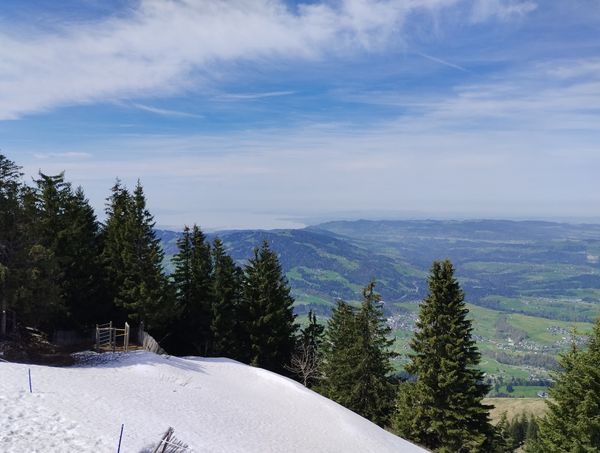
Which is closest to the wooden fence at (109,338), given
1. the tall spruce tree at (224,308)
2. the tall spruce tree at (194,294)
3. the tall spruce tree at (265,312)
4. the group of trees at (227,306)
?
the group of trees at (227,306)

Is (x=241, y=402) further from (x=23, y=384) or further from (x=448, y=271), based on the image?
(x=448, y=271)

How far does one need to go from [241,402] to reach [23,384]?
11.4m

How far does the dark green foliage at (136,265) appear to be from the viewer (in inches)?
1416

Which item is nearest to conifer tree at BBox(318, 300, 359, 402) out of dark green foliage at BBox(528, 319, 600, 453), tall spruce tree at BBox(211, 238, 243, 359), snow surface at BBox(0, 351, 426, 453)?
snow surface at BBox(0, 351, 426, 453)

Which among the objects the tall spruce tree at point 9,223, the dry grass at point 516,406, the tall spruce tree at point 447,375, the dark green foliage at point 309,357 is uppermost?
the tall spruce tree at point 9,223

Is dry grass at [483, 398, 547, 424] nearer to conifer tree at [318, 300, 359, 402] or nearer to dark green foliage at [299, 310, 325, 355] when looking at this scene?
dark green foliage at [299, 310, 325, 355]

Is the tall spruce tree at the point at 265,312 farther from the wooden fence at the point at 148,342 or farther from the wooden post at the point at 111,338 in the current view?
the wooden post at the point at 111,338

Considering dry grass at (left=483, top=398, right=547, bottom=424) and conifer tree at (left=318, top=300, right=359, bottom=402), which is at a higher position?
conifer tree at (left=318, top=300, right=359, bottom=402)

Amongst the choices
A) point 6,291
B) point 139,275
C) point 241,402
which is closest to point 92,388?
point 241,402

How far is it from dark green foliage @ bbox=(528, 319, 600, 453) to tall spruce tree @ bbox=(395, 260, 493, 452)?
4150 mm

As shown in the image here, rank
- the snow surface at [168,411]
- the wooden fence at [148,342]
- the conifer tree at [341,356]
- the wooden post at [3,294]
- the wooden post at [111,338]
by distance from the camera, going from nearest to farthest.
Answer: the snow surface at [168,411], the wooden post at [3,294], the wooden fence at [148,342], the wooden post at [111,338], the conifer tree at [341,356]

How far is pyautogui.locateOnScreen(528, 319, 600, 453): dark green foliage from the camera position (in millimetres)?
22688

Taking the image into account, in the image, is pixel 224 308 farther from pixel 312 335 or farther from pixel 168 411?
pixel 168 411

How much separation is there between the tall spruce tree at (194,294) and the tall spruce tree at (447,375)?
20.6 meters
